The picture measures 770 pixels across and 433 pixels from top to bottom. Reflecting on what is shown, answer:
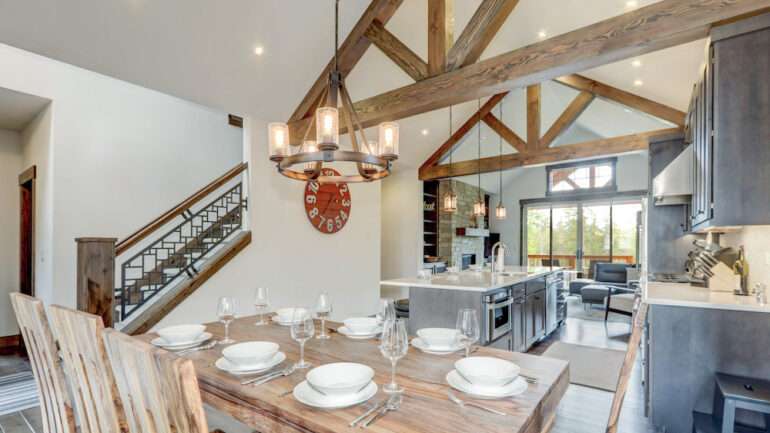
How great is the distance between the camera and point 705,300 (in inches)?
92.1

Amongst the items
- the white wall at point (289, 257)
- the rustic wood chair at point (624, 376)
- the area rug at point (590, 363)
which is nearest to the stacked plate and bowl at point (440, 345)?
the rustic wood chair at point (624, 376)

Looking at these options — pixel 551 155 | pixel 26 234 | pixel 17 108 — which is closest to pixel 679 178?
pixel 551 155

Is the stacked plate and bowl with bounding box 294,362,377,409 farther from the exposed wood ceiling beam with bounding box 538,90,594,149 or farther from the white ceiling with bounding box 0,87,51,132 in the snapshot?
the exposed wood ceiling beam with bounding box 538,90,594,149

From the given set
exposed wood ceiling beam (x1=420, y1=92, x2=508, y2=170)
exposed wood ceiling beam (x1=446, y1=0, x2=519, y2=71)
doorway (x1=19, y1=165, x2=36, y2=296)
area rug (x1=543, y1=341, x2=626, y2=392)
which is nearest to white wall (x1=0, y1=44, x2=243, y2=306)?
doorway (x1=19, y1=165, x2=36, y2=296)

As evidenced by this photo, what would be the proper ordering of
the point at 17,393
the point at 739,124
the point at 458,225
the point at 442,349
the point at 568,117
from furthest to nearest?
the point at 458,225 → the point at 568,117 → the point at 17,393 → the point at 739,124 → the point at 442,349

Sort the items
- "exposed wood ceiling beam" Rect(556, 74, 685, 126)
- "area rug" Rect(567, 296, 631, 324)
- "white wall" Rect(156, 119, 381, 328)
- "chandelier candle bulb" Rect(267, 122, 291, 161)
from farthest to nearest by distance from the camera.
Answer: "area rug" Rect(567, 296, 631, 324)
"exposed wood ceiling beam" Rect(556, 74, 685, 126)
"white wall" Rect(156, 119, 381, 328)
"chandelier candle bulb" Rect(267, 122, 291, 161)

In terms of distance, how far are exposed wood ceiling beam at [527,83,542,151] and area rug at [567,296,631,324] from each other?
3.13m

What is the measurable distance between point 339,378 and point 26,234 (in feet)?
19.0

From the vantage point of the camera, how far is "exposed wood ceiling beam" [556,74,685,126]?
504cm

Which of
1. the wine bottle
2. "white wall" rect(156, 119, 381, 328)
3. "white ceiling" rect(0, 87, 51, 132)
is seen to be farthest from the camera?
"white wall" rect(156, 119, 381, 328)

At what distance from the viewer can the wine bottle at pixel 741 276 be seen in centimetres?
258

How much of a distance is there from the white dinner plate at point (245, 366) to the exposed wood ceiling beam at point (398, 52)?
3.09 m

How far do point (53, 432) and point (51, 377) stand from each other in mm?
348

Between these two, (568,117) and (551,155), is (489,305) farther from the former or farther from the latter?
(568,117)
